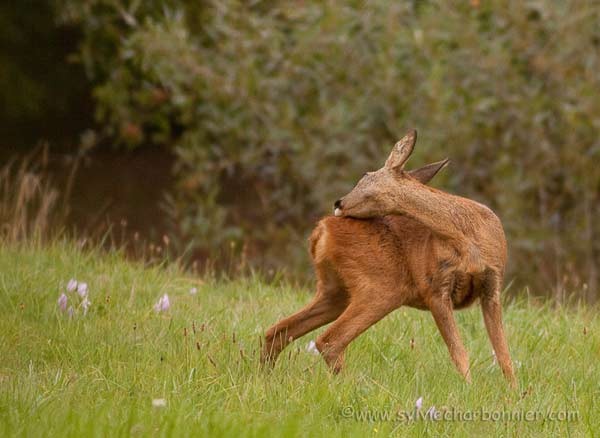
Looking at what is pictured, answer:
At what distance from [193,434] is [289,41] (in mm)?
8094

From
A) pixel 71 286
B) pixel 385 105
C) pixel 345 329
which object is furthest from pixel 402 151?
pixel 385 105

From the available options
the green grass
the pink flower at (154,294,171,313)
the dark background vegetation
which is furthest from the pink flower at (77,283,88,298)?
the dark background vegetation

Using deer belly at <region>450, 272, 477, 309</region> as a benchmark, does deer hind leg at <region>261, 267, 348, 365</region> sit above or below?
below

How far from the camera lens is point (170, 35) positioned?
462 inches

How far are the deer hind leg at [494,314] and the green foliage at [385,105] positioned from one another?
175 inches

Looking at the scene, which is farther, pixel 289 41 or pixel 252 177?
pixel 252 177

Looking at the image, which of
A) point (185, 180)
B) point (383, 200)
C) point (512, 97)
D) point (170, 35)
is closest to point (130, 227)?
point (185, 180)

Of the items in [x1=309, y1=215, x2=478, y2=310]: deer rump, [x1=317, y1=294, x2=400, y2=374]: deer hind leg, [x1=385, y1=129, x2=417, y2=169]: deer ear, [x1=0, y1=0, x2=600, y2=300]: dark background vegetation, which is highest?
[x1=385, y1=129, x2=417, y2=169]: deer ear

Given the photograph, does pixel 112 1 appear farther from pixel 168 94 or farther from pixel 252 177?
pixel 252 177

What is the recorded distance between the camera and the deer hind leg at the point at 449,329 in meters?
5.46

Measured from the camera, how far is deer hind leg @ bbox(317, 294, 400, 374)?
548 cm

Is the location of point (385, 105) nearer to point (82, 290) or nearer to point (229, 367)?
point (82, 290)

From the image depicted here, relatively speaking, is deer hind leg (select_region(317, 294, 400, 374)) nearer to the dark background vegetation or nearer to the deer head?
the deer head

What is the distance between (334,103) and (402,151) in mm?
6341
